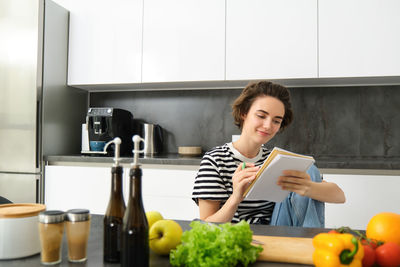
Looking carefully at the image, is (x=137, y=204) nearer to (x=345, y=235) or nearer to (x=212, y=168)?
(x=345, y=235)

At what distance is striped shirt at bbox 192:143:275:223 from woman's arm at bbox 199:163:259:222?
4 centimetres

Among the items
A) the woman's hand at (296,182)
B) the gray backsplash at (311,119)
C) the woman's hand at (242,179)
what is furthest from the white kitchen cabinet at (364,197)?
the woman's hand at (242,179)

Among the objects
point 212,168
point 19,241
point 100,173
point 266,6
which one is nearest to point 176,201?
point 100,173

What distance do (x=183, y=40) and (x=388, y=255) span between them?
93.5 inches

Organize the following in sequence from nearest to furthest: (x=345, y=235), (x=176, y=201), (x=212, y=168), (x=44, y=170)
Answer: (x=345, y=235)
(x=212, y=168)
(x=176, y=201)
(x=44, y=170)

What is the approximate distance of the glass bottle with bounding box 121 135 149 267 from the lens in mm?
709

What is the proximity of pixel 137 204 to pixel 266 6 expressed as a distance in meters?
2.32

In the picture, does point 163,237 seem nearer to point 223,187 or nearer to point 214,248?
point 214,248

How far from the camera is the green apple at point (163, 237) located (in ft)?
2.70

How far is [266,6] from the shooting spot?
2674 millimetres

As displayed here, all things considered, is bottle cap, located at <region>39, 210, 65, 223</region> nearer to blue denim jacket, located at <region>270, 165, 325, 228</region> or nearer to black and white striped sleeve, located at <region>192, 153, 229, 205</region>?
black and white striped sleeve, located at <region>192, 153, 229, 205</region>

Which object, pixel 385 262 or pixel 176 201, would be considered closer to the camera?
pixel 385 262

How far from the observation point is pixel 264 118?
159 cm

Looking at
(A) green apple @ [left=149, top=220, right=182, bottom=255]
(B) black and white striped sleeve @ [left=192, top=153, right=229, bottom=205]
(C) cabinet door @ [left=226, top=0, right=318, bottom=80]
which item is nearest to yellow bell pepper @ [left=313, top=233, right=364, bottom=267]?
(A) green apple @ [left=149, top=220, right=182, bottom=255]
